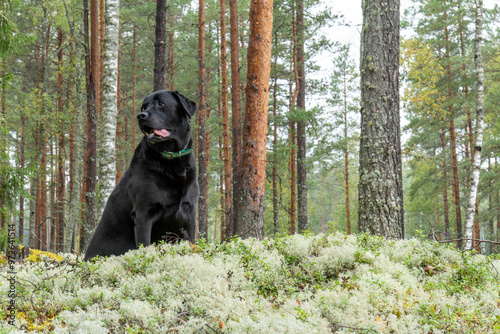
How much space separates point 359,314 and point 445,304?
0.66 metres

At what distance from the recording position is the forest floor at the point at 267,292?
86.5 inches

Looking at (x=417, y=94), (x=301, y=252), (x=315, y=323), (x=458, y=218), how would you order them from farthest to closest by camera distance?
(x=458, y=218) < (x=417, y=94) < (x=301, y=252) < (x=315, y=323)

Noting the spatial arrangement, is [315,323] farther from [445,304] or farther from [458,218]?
[458,218]

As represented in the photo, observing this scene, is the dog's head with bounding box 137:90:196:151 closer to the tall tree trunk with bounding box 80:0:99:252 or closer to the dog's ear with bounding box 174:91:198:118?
the dog's ear with bounding box 174:91:198:118

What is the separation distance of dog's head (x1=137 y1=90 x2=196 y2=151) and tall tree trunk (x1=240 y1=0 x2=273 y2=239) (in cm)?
236

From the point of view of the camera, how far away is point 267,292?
2820mm

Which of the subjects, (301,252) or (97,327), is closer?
(97,327)

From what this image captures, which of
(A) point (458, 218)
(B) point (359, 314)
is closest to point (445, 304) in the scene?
(B) point (359, 314)

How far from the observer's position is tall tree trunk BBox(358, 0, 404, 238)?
525cm

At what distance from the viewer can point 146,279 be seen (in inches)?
109

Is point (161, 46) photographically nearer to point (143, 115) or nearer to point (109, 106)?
point (109, 106)

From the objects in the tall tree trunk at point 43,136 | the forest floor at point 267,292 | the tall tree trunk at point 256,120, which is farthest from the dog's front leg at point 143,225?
the tall tree trunk at point 43,136

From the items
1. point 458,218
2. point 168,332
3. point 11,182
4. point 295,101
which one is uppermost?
point 295,101

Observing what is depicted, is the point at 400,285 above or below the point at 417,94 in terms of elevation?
below
